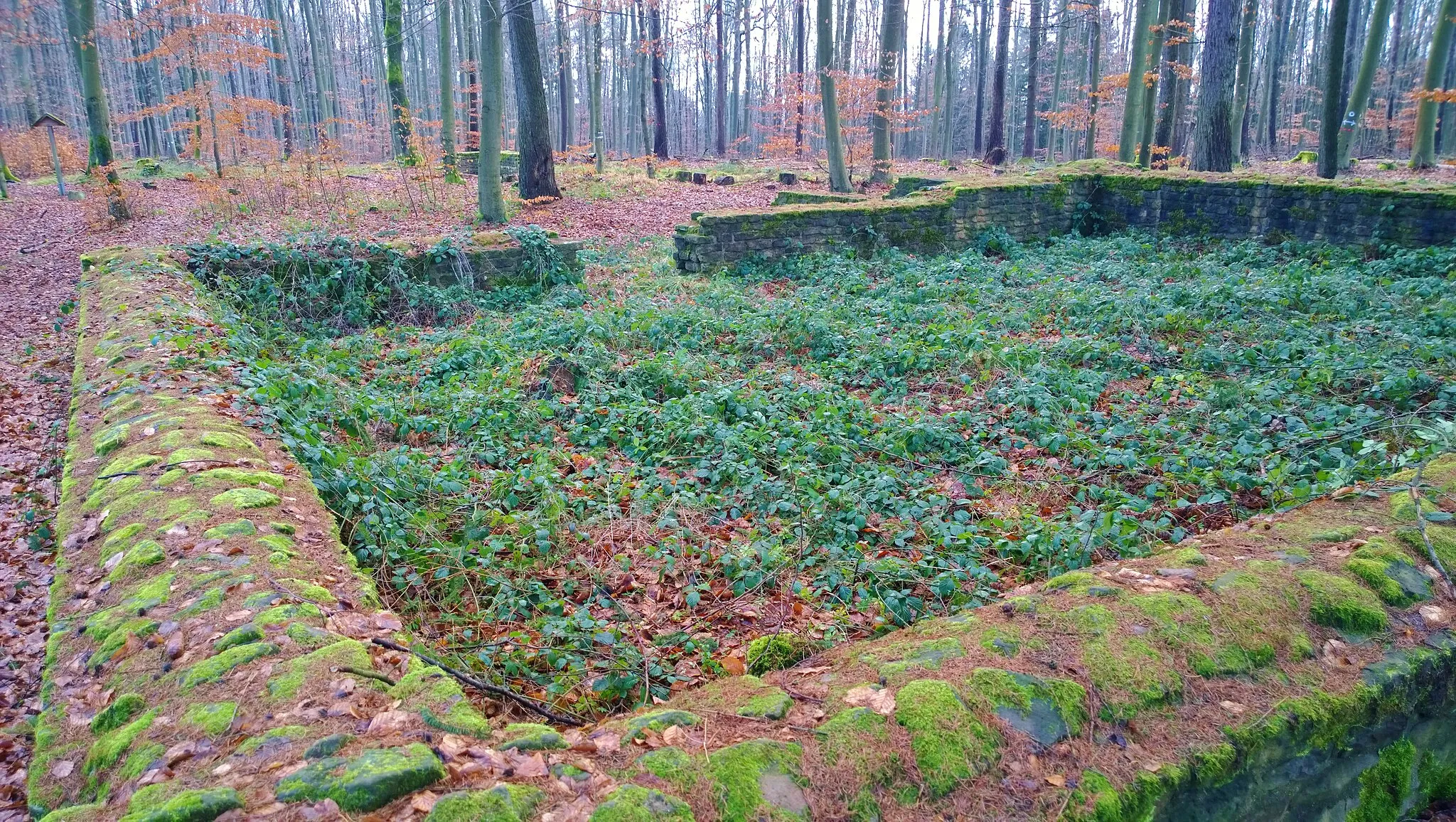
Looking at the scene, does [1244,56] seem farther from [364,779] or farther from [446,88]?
[364,779]

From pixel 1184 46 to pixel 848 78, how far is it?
13.3 metres

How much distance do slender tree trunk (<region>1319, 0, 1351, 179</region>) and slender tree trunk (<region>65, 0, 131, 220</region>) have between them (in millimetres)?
19433

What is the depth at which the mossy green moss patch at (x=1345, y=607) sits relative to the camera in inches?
103

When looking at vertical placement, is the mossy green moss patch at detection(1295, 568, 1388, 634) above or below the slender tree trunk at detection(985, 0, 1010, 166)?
below

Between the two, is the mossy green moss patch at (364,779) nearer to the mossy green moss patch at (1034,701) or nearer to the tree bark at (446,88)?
the mossy green moss patch at (1034,701)

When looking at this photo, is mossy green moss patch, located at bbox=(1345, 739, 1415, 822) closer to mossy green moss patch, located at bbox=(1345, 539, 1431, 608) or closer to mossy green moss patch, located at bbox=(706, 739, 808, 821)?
mossy green moss patch, located at bbox=(1345, 539, 1431, 608)

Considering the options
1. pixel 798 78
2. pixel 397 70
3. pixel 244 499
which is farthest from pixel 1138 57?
pixel 244 499

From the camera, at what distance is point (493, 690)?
2.54 meters

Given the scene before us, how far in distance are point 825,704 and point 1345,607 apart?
1826mm

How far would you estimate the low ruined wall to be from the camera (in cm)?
1009

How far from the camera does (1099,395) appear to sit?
6.04 metres

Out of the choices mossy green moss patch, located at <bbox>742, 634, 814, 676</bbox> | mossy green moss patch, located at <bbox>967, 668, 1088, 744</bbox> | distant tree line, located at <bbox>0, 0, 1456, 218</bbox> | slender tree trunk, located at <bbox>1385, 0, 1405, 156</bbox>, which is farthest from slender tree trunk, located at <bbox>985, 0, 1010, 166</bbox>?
mossy green moss patch, located at <bbox>967, 668, 1088, 744</bbox>

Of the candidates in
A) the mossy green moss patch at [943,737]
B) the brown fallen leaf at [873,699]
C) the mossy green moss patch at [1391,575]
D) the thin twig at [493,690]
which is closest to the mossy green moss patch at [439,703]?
the thin twig at [493,690]

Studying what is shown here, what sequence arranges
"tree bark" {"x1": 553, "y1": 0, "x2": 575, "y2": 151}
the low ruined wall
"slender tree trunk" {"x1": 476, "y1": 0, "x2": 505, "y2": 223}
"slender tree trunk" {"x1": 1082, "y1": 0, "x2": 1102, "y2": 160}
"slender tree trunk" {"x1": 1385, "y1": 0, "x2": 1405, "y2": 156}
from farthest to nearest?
"slender tree trunk" {"x1": 1385, "y1": 0, "x2": 1405, "y2": 156} → "tree bark" {"x1": 553, "y1": 0, "x2": 575, "y2": 151} → "slender tree trunk" {"x1": 1082, "y1": 0, "x2": 1102, "y2": 160} → "slender tree trunk" {"x1": 476, "y1": 0, "x2": 505, "y2": 223} → the low ruined wall
